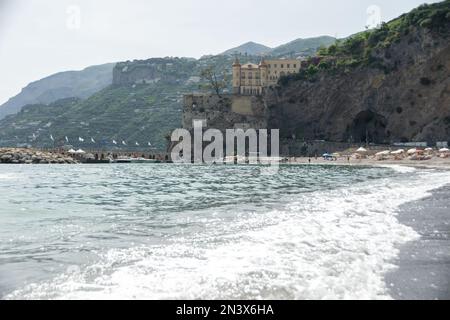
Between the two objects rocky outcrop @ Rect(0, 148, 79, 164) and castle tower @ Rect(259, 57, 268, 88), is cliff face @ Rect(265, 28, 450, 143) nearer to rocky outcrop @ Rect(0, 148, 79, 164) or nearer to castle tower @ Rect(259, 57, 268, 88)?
castle tower @ Rect(259, 57, 268, 88)

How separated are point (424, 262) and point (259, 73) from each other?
12522cm

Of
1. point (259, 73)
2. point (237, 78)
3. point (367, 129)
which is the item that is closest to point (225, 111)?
point (237, 78)

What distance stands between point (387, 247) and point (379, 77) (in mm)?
92817

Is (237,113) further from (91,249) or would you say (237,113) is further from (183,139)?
(91,249)

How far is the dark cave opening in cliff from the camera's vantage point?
332 feet

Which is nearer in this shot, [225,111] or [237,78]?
[225,111]

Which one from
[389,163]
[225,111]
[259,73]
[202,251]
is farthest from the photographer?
[259,73]

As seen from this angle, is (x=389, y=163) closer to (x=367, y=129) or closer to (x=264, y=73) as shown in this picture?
(x=367, y=129)

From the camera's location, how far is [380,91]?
3826 inches

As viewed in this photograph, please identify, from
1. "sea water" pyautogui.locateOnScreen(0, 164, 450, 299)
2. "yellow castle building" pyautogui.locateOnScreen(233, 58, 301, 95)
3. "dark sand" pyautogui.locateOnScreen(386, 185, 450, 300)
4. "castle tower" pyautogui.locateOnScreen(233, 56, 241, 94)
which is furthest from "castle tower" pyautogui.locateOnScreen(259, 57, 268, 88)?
"dark sand" pyautogui.locateOnScreen(386, 185, 450, 300)

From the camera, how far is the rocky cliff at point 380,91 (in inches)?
3529
